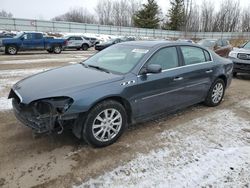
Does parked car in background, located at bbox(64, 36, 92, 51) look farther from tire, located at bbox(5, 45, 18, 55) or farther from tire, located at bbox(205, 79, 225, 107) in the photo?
tire, located at bbox(205, 79, 225, 107)

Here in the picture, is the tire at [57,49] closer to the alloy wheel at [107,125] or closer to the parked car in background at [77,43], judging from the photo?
the parked car in background at [77,43]

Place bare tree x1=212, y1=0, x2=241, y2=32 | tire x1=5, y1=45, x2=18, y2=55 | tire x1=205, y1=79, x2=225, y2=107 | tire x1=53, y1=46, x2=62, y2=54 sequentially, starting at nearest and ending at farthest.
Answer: tire x1=205, y1=79, x2=225, y2=107 < tire x1=5, y1=45, x2=18, y2=55 < tire x1=53, y1=46, x2=62, y2=54 < bare tree x1=212, y1=0, x2=241, y2=32

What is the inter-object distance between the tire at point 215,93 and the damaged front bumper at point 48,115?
10.9 ft

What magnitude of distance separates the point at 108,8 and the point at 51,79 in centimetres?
8102

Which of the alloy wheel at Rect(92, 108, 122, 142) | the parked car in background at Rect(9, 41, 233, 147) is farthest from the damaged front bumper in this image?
the alloy wheel at Rect(92, 108, 122, 142)

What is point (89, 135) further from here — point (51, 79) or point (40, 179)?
point (51, 79)

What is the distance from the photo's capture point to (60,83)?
140 inches

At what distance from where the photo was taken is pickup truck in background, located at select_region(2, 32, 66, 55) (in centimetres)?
1681

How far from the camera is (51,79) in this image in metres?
3.79

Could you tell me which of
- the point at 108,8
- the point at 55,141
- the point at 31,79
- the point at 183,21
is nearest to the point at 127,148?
the point at 55,141

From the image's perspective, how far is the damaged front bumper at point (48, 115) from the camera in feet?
10.5

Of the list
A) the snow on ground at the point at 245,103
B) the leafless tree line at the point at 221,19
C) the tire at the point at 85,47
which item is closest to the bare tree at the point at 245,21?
the leafless tree line at the point at 221,19

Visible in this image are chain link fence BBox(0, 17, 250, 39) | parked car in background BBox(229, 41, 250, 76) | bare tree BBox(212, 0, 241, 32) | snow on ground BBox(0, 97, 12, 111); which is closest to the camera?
snow on ground BBox(0, 97, 12, 111)

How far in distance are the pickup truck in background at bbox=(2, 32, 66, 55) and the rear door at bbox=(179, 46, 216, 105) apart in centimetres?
1518
